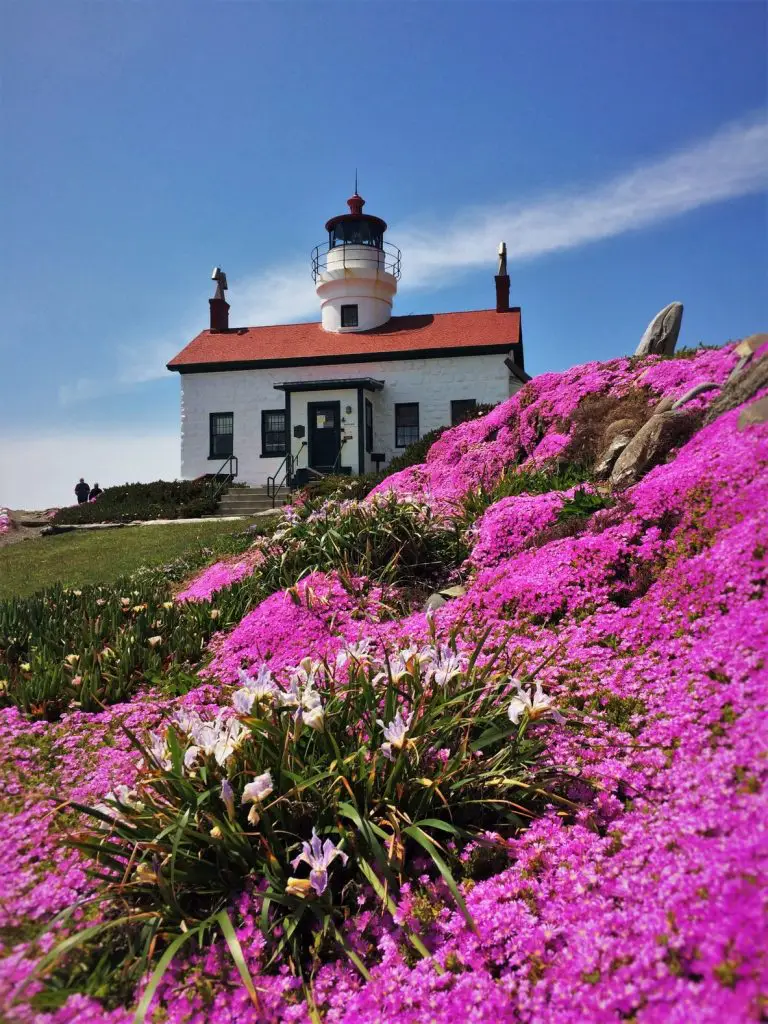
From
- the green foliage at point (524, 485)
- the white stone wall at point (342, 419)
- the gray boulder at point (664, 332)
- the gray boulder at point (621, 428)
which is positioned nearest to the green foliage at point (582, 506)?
the green foliage at point (524, 485)

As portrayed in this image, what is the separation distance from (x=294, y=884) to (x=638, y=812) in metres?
1.27

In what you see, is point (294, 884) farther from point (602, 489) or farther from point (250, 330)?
point (250, 330)

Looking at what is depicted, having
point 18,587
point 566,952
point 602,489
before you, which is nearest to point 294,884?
point 566,952

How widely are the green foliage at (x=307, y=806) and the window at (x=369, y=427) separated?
24310mm

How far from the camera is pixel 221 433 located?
95.0ft

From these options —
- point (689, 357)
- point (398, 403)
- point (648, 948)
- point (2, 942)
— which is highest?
point (398, 403)

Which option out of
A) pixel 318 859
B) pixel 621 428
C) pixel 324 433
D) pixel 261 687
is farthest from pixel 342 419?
pixel 318 859

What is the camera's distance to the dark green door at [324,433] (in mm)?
27219

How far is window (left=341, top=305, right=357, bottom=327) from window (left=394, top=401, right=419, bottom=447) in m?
4.76

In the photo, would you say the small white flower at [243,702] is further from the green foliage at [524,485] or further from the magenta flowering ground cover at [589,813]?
the green foliage at [524,485]

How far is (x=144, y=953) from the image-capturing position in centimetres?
224

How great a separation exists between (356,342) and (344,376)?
1703 millimetres

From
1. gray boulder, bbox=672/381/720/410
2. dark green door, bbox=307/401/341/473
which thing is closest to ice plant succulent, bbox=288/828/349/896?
gray boulder, bbox=672/381/720/410

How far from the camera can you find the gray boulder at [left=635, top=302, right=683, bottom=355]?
1131cm
